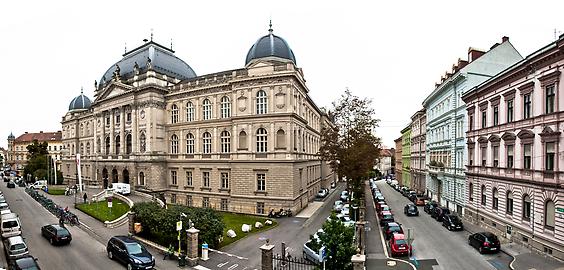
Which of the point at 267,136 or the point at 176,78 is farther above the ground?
the point at 176,78

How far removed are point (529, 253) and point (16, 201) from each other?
61.3m

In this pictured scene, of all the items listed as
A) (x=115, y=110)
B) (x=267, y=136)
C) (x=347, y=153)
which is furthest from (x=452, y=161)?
(x=115, y=110)

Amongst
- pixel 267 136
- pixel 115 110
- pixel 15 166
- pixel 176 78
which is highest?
pixel 176 78

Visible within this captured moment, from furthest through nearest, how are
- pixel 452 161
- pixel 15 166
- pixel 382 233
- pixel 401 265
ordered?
pixel 15 166
pixel 452 161
pixel 382 233
pixel 401 265

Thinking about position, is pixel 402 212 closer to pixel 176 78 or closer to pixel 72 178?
pixel 176 78

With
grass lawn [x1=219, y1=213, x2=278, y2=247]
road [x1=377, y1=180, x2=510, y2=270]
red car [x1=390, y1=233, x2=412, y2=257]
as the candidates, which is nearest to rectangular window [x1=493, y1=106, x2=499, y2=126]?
road [x1=377, y1=180, x2=510, y2=270]

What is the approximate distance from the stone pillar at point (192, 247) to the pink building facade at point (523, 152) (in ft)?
73.5

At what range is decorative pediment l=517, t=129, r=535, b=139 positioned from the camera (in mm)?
24097

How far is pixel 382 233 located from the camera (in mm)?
31281

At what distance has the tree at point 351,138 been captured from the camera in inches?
1505

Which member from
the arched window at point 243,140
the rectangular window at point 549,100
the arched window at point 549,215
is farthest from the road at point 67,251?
the rectangular window at point 549,100

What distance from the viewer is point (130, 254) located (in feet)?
70.1

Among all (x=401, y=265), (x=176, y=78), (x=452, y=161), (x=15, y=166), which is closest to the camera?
(x=401, y=265)

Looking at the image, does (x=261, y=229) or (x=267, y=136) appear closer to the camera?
(x=261, y=229)
